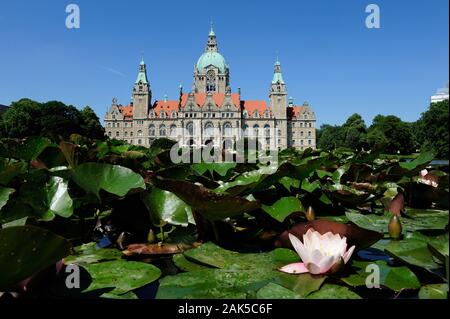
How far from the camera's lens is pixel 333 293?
0.96 meters

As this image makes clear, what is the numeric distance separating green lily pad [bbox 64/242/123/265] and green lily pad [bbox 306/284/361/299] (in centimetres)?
77

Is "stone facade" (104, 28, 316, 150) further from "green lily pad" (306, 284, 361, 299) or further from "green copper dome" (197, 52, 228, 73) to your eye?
"green lily pad" (306, 284, 361, 299)

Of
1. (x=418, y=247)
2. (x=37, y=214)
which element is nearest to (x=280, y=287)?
(x=418, y=247)

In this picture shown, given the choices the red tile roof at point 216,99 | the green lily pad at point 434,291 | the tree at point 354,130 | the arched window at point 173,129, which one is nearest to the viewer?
the green lily pad at point 434,291

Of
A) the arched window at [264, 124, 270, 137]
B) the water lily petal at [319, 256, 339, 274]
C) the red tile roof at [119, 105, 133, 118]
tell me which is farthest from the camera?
the red tile roof at [119, 105, 133, 118]

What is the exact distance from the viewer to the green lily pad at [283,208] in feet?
4.96

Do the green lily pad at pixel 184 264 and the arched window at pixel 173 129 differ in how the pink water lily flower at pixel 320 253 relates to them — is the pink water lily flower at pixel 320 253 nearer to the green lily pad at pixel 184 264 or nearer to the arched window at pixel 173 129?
the green lily pad at pixel 184 264

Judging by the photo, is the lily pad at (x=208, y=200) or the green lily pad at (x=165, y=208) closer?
the lily pad at (x=208, y=200)

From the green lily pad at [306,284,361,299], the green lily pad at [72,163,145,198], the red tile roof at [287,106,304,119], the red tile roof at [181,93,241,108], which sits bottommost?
Result: the green lily pad at [306,284,361,299]

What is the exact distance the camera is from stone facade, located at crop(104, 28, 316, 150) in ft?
211

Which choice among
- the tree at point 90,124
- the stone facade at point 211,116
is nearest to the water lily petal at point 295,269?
the tree at point 90,124

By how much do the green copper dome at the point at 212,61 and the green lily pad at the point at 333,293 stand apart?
72928 mm

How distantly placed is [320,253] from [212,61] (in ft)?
244

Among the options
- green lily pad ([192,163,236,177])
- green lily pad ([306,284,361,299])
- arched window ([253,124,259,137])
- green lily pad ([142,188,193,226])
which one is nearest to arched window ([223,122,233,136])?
arched window ([253,124,259,137])
